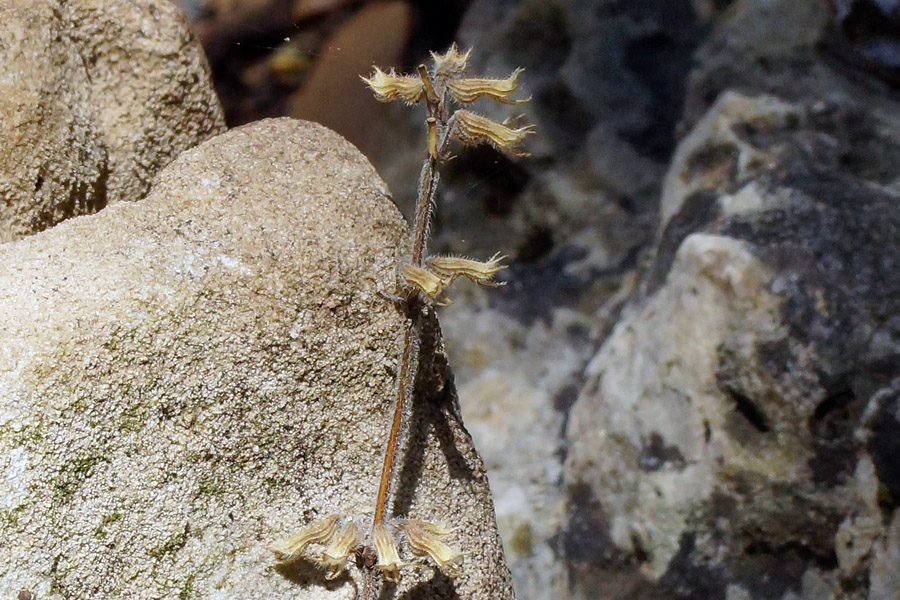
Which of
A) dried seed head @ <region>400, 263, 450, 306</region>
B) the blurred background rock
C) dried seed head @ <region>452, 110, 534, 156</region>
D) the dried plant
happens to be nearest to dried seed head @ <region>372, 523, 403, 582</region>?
the dried plant

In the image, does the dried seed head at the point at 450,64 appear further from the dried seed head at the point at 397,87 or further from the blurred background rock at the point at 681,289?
the blurred background rock at the point at 681,289

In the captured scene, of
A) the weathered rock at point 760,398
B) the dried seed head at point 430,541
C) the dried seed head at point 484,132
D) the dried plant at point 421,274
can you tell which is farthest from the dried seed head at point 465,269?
the weathered rock at point 760,398

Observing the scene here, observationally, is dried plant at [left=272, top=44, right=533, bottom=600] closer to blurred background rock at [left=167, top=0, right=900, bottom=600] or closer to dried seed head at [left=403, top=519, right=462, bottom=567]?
dried seed head at [left=403, top=519, right=462, bottom=567]

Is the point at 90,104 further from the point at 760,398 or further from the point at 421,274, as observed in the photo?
the point at 760,398

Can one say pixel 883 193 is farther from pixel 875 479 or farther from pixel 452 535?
pixel 452 535

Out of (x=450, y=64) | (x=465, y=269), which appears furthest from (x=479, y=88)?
(x=465, y=269)
